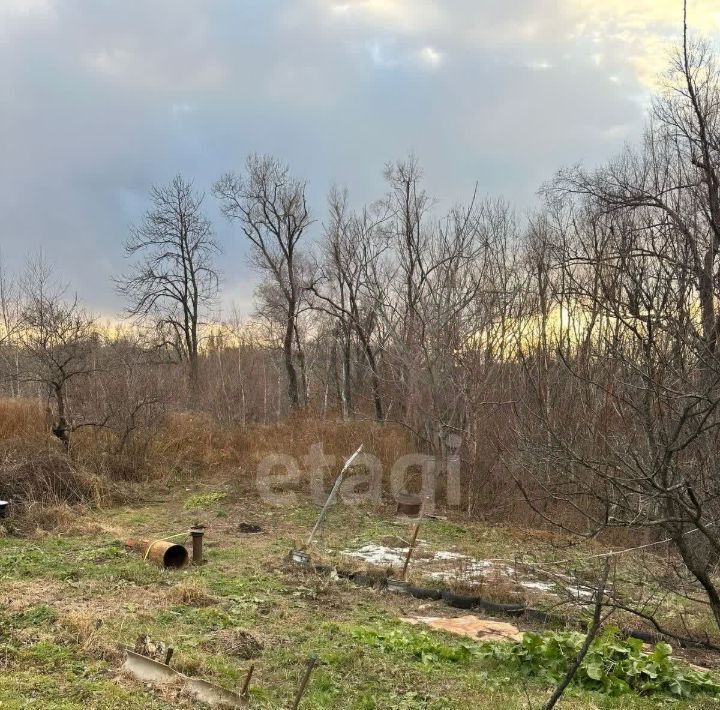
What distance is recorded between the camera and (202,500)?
11.5 metres

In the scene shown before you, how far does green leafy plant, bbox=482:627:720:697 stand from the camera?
4121 mm

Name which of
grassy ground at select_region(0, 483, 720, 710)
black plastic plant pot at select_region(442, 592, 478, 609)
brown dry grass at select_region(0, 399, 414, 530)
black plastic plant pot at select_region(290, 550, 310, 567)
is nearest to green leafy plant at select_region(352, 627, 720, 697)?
grassy ground at select_region(0, 483, 720, 710)

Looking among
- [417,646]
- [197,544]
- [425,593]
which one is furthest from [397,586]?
[197,544]

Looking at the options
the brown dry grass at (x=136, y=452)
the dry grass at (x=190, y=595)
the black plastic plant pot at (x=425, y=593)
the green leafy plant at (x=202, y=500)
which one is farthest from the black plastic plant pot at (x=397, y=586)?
the green leafy plant at (x=202, y=500)

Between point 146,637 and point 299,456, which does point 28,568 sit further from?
point 299,456

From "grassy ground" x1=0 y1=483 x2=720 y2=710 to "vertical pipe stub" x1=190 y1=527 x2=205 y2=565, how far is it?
0.27 m

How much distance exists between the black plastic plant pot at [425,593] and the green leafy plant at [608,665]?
199 cm

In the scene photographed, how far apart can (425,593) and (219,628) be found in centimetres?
248

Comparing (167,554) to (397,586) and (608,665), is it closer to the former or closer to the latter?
(397,586)

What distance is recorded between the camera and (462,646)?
15.3 ft

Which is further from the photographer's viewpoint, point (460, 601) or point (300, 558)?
point (300, 558)

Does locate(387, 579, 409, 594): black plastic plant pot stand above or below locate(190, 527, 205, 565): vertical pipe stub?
below

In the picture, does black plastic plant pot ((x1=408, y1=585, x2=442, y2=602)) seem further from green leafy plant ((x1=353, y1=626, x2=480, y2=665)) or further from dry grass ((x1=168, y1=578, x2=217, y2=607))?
dry grass ((x1=168, y1=578, x2=217, y2=607))

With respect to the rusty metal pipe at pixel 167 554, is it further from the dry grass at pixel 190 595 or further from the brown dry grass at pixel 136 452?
the brown dry grass at pixel 136 452
